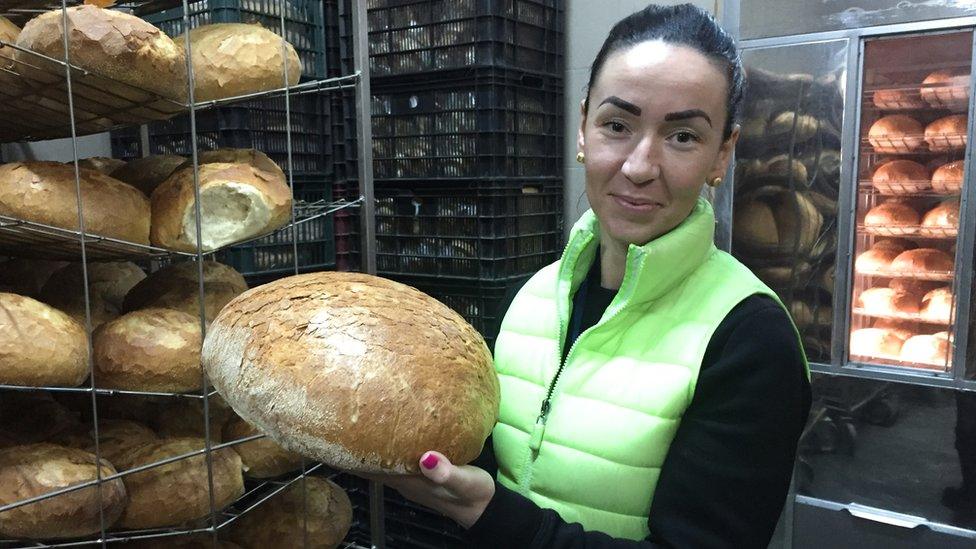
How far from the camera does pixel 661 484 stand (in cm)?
94

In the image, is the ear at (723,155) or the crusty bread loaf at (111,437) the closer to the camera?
the ear at (723,155)

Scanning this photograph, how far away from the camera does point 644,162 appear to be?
95 centimetres

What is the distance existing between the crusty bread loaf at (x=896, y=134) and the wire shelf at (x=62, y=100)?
1832mm

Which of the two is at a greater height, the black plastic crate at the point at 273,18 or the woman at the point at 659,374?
the black plastic crate at the point at 273,18

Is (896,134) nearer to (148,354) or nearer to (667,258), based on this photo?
(667,258)

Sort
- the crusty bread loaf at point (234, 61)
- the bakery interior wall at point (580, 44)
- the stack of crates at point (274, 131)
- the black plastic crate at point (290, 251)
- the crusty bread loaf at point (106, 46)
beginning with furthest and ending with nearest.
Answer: the bakery interior wall at point (580, 44) < the black plastic crate at point (290, 251) < the stack of crates at point (274, 131) < the crusty bread loaf at point (234, 61) < the crusty bread loaf at point (106, 46)

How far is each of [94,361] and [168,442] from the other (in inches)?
8.2

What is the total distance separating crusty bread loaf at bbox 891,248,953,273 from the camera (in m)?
2.26

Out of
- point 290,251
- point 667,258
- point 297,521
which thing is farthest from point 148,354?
point 667,258

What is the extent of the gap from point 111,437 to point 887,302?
2415 mm

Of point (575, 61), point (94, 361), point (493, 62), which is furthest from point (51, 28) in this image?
point (575, 61)

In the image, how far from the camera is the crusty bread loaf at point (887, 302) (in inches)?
93.1

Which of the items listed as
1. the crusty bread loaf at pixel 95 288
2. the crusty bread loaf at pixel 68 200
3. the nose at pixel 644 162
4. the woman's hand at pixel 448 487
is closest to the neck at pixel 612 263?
the nose at pixel 644 162

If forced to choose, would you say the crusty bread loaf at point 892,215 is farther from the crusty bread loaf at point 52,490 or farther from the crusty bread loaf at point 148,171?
the crusty bread loaf at point 52,490
